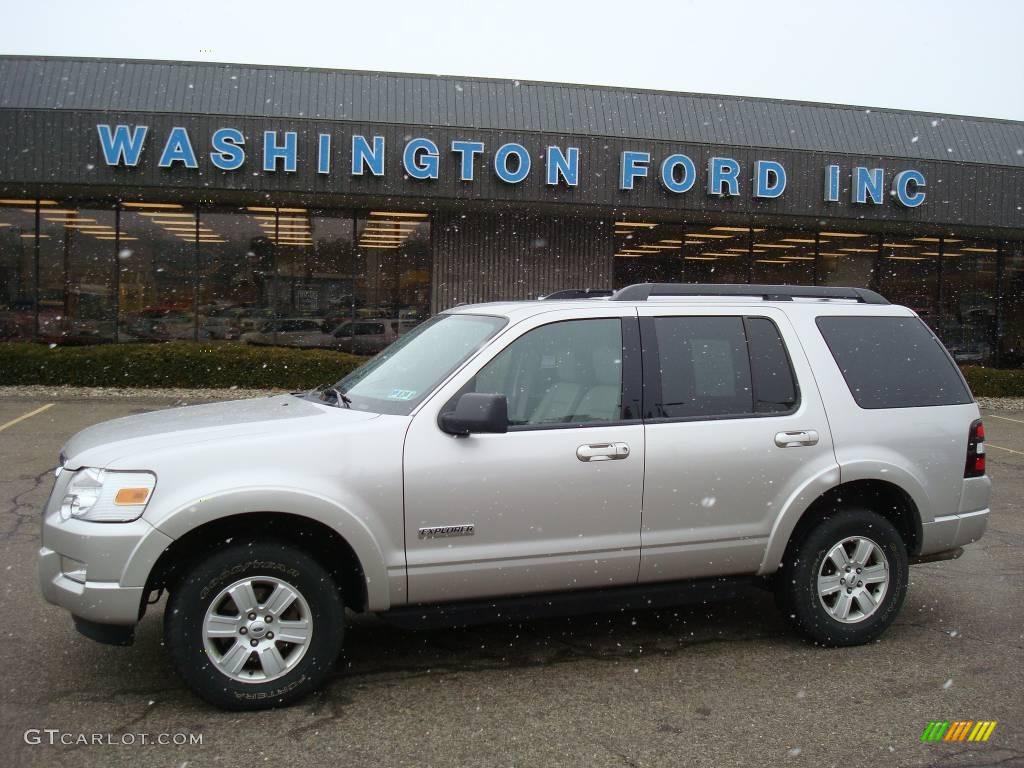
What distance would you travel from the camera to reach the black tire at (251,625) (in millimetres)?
4070

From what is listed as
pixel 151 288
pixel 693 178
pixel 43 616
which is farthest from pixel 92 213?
pixel 43 616

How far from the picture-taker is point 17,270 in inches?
705

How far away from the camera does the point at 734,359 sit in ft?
16.8

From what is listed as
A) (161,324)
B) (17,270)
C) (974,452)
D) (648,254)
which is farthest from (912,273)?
(17,270)

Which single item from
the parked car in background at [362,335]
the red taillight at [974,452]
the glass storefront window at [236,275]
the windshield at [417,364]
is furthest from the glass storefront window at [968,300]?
the windshield at [417,364]

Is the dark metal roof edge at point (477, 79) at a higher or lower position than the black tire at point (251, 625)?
higher

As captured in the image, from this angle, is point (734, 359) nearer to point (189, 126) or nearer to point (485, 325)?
point (485, 325)

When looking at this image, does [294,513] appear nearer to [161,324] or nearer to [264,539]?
[264,539]

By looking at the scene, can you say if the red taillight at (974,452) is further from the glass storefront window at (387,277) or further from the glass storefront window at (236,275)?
the glass storefront window at (236,275)

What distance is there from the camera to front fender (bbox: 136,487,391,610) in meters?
4.04

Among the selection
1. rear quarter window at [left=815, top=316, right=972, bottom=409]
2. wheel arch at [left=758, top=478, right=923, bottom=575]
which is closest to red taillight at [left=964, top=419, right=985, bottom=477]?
rear quarter window at [left=815, top=316, right=972, bottom=409]

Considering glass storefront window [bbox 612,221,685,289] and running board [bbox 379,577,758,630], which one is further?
glass storefront window [bbox 612,221,685,289]

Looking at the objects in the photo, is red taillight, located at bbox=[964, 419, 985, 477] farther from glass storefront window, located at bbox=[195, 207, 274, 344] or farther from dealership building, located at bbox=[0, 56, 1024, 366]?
glass storefront window, located at bbox=[195, 207, 274, 344]

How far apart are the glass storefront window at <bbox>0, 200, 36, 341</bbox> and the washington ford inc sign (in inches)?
129
